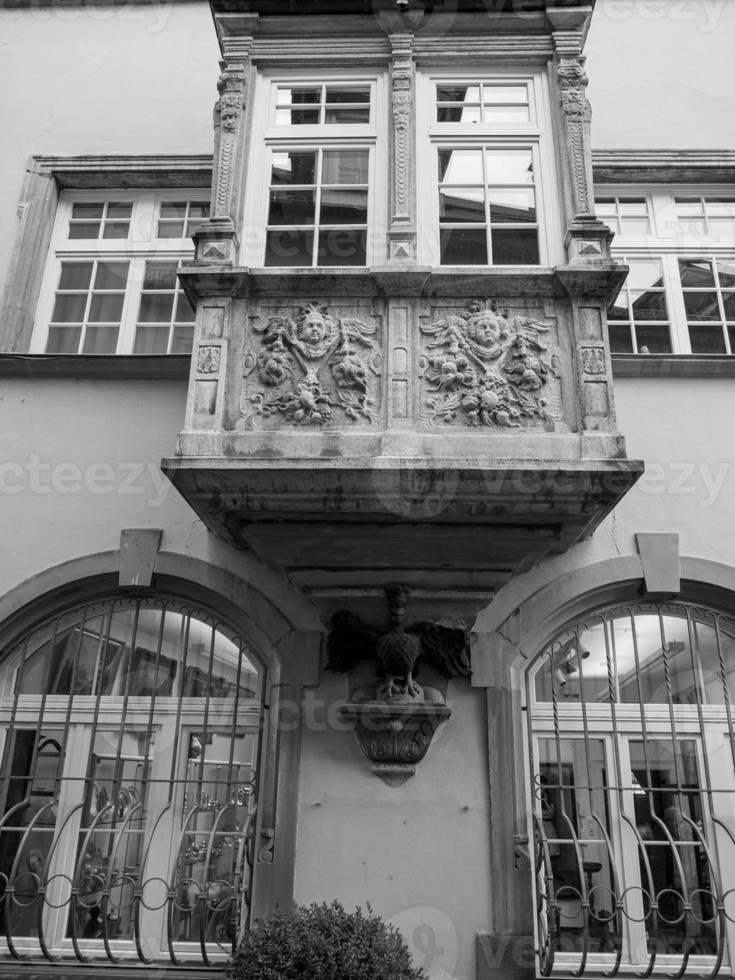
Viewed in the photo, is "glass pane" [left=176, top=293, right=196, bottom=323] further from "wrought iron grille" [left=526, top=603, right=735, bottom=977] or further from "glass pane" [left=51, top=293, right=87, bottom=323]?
"wrought iron grille" [left=526, top=603, right=735, bottom=977]

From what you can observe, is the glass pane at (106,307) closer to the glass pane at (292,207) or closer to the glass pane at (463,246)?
the glass pane at (292,207)

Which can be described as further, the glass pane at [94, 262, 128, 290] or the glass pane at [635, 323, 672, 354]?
the glass pane at [94, 262, 128, 290]

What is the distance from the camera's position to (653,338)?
21.6 ft

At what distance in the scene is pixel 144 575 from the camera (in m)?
5.76

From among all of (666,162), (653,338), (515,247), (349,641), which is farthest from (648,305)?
(349,641)

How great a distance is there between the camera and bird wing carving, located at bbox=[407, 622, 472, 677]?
5.29m

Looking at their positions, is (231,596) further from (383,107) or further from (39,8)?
(39,8)

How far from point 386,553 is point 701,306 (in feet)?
11.7

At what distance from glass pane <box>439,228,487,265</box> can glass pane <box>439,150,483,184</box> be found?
408 millimetres

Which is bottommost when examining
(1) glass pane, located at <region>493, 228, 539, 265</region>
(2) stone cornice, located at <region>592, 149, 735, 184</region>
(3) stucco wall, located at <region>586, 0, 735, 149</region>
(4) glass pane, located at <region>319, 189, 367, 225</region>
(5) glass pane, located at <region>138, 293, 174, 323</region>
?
(1) glass pane, located at <region>493, 228, 539, 265</region>

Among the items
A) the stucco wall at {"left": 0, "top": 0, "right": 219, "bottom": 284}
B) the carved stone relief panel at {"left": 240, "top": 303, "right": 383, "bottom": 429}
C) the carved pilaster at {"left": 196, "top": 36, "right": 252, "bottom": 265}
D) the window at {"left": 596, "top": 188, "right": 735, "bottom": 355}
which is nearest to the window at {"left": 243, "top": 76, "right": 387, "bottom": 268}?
the carved pilaster at {"left": 196, "top": 36, "right": 252, "bottom": 265}

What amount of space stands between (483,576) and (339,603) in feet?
3.03

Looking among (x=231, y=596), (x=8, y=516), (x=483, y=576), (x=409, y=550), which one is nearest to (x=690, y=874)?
(x=483, y=576)

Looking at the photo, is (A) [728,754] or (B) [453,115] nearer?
(A) [728,754]
